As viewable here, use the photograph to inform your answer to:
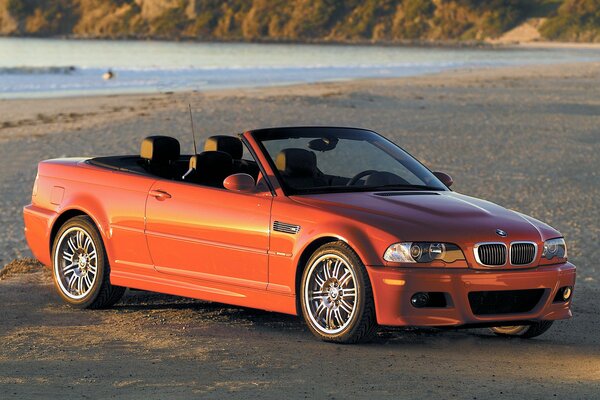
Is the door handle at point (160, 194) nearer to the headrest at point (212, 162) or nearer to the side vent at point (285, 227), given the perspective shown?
the headrest at point (212, 162)

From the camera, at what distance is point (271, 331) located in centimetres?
870

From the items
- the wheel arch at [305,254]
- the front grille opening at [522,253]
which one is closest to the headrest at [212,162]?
the wheel arch at [305,254]

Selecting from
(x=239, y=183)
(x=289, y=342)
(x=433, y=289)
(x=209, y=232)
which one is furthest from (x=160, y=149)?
(x=433, y=289)

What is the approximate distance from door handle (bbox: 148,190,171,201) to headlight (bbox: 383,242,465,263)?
189 centimetres

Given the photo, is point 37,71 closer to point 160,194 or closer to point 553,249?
point 160,194

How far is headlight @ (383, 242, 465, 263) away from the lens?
311 inches

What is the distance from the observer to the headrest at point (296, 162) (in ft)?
29.0

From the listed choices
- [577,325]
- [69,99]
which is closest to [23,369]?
[577,325]

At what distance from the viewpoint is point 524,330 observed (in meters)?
8.81

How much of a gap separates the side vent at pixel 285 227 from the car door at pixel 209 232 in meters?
0.08

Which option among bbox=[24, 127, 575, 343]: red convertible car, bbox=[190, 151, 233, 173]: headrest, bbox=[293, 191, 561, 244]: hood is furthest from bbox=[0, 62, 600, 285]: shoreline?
bbox=[190, 151, 233, 173]: headrest

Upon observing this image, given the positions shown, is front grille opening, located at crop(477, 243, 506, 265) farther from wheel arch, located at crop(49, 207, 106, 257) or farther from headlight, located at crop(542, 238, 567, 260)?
wheel arch, located at crop(49, 207, 106, 257)

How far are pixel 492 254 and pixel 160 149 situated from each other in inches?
123

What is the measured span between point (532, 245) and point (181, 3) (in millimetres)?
189837
